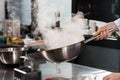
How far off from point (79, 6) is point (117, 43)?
23.8 inches

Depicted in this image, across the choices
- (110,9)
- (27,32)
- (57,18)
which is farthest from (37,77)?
(27,32)

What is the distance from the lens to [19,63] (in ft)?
4.01

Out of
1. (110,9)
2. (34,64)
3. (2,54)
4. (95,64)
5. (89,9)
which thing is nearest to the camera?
(34,64)

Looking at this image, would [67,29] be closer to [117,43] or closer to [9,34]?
[117,43]

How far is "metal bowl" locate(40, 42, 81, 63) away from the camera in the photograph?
87 centimetres

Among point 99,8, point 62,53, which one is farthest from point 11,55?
point 99,8

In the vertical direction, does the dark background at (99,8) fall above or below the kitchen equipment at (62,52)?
above

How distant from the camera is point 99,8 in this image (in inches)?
87.0

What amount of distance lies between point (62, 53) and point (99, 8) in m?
1.45

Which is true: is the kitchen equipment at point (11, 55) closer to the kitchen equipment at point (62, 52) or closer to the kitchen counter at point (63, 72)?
the kitchen counter at point (63, 72)

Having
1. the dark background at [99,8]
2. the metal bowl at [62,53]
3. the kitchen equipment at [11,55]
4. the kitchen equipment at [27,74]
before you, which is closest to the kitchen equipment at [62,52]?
the metal bowl at [62,53]

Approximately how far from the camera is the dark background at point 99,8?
210 centimetres

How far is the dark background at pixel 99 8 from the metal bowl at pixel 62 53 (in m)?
1.33

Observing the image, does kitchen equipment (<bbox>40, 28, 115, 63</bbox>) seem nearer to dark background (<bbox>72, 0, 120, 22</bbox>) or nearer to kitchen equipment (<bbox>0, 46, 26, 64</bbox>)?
kitchen equipment (<bbox>0, 46, 26, 64</bbox>)
